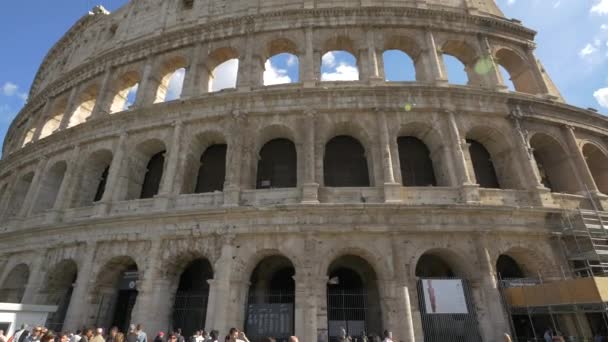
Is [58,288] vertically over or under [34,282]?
under

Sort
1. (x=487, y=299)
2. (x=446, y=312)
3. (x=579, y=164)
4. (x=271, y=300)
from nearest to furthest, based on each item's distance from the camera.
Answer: (x=446, y=312) → (x=487, y=299) → (x=271, y=300) → (x=579, y=164)

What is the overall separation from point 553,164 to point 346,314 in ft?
34.3

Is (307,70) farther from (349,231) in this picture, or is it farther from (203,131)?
(349,231)

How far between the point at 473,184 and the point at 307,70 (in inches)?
297

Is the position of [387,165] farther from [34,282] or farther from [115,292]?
[34,282]

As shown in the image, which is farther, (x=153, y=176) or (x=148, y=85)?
(x=148, y=85)

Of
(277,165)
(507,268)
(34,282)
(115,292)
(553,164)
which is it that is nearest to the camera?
(507,268)

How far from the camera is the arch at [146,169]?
1352 cm

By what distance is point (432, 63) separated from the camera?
45.3 ft

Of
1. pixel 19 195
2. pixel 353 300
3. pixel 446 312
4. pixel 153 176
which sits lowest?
pixel 446 312

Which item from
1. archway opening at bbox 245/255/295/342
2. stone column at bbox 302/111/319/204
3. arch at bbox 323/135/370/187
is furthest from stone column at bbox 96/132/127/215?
arch at bbox 323/135/370/187

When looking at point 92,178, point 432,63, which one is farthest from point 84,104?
point 432,63

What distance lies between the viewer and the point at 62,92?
18.6m

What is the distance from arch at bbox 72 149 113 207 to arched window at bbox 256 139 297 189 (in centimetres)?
686
